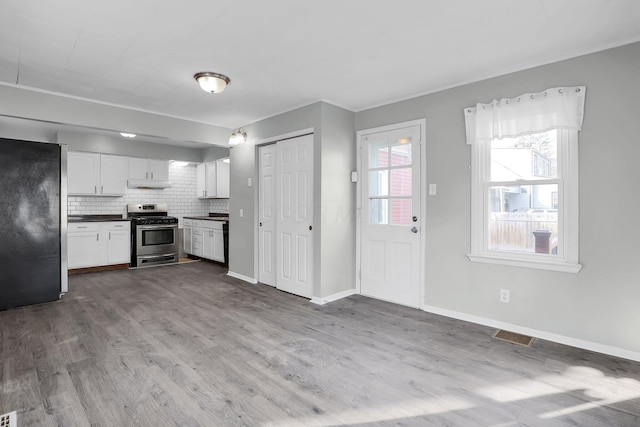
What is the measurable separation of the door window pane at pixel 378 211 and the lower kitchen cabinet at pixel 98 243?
4585mm

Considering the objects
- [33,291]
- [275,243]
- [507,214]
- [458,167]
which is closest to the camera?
[507,214]

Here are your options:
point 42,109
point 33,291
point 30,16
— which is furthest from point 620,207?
point 33,291

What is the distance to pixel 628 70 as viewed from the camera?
2504 millimetres

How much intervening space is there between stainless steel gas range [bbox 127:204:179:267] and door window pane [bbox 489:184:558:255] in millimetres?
5670

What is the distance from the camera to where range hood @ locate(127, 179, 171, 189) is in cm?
639

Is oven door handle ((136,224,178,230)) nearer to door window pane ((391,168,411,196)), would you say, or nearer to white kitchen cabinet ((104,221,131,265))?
white kitchen cabinet ((104,221,131,265))

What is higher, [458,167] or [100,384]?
[458,167]

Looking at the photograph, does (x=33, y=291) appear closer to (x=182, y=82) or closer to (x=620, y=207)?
(x=182, y=82)

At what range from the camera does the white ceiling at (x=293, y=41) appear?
213cm

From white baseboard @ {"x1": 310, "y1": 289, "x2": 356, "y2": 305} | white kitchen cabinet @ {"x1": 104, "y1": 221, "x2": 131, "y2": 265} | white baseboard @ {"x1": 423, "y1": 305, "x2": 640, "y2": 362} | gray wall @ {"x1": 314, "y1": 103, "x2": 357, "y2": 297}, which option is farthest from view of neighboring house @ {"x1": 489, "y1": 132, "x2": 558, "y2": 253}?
white kitchen cabinet @ {"x1": 104, "y1": 221, "x2": 131, "y2": 265}

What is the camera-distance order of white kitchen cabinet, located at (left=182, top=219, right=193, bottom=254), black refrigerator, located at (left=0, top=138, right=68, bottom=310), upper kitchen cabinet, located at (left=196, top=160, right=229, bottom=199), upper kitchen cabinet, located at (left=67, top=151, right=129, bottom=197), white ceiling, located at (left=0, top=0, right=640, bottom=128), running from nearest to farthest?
white ceiling, located at (left=0, top=0, right=640, bottom=128), black refrigerator, located at (left=0, top=138, right=68, bottom=310), upper kitchen cabinet, located at (left=67, top=151, right=129, bottom=197), upper kitchen cabinet, located at (left=196, top=160, right=229, bottom=199), white kitchen cabinet, located at (left=182, top=219, right=193, bottom=254)

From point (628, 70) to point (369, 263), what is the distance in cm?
296

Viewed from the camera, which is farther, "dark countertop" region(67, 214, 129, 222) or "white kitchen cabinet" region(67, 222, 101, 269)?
"dark countertop" region(67, 214, 129, 222)

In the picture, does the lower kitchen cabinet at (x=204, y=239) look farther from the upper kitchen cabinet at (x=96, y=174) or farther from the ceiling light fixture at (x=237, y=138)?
the ceiling light fixture at (x=237, y=138)
